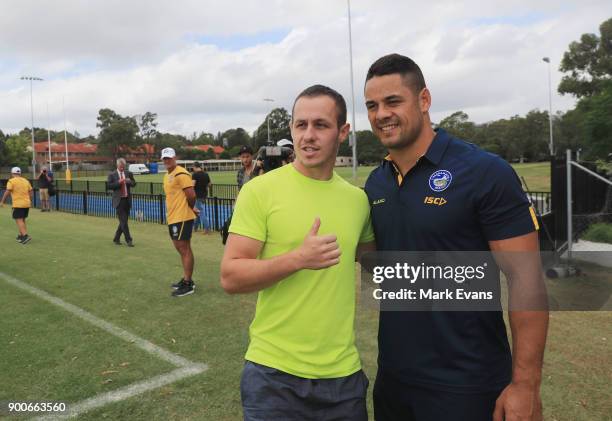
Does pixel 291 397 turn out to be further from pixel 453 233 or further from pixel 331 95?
pixel 331 95

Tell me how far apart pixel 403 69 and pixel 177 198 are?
225 inches

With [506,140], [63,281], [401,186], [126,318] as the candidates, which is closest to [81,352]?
[126,318]

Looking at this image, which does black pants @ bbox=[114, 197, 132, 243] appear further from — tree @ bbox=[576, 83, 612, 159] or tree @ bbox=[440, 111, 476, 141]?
tree @ bbox=[440, 111, 476, 141]

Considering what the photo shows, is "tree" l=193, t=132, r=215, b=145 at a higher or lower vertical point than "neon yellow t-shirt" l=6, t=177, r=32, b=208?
higher

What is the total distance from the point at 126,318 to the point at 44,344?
1032mm

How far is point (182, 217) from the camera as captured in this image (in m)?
7.05

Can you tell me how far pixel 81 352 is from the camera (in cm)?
471

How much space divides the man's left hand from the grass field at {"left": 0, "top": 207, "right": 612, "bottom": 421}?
2.06 metres

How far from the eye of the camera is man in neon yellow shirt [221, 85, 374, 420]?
192cm

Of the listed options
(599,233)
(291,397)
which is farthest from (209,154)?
(291,397)

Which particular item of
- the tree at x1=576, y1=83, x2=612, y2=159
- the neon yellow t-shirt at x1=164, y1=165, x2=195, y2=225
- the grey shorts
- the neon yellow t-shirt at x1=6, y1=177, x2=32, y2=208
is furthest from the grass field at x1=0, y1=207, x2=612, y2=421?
the tree at x1=576, y1=83, x2=612, y2=159

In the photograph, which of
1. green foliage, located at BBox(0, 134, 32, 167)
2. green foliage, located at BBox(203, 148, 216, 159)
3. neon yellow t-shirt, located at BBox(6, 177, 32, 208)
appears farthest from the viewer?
green foliage, located at BBox(203, 148, 216, 159)

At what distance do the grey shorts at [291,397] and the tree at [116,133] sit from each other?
104 meters

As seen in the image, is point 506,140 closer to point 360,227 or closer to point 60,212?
point 60,212
